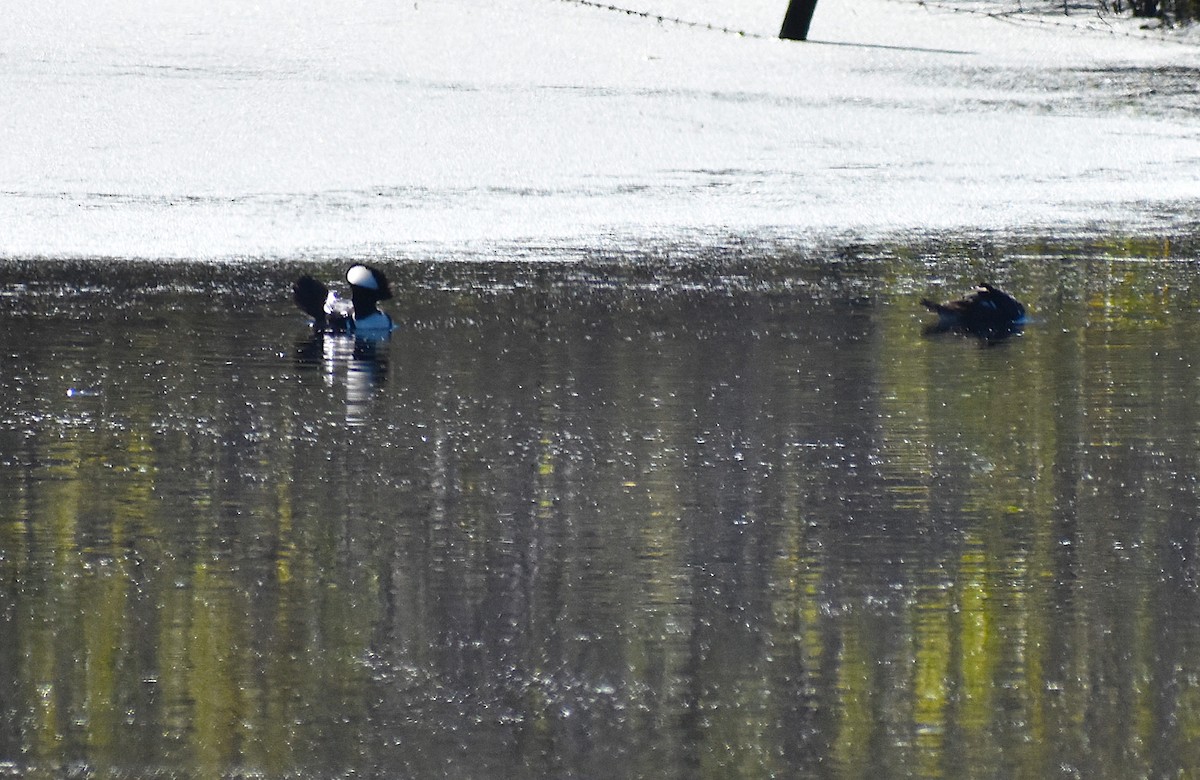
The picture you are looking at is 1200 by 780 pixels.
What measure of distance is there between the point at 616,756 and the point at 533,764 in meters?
0.16

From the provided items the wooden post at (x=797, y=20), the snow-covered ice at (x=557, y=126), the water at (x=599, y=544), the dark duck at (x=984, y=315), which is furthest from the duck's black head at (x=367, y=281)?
the wooden post at (x=797, y=20)

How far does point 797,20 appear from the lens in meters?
25.6

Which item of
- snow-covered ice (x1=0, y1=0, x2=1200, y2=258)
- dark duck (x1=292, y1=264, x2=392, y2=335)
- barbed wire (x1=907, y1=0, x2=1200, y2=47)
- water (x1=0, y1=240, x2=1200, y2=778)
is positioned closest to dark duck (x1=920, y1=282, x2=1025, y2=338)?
water (x1=0, y1=240, x2=1200, y2=778)

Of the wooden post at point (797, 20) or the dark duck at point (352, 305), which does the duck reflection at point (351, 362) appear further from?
the wooden post at point (797, 20)

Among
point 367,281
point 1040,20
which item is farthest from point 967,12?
point 367,281

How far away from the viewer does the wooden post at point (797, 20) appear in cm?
2544

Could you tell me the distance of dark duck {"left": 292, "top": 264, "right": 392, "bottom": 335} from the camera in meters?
9.85

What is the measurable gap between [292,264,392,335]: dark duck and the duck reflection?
0.18 feet

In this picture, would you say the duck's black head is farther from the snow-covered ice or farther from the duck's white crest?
the snow-covered ice

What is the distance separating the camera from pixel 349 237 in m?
13.5

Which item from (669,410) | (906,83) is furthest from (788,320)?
(906,83)

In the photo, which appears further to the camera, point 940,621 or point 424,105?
point 424,105

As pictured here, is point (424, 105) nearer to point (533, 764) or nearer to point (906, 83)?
point (906, 83)

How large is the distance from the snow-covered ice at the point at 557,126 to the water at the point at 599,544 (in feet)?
12.8
